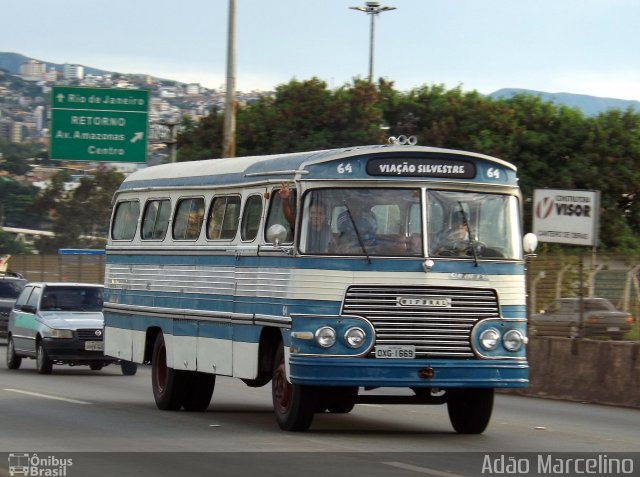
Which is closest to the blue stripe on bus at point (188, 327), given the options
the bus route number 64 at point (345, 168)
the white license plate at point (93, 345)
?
the bus route number 64 at point (345, 168)

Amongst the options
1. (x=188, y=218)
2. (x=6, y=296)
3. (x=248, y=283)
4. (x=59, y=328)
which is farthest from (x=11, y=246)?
(x=248, y=283)

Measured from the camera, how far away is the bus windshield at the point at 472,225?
13.6 m

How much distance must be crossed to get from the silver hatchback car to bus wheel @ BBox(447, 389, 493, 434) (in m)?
9.83

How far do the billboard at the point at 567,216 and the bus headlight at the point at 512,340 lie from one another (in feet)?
24.6

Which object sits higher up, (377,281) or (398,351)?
(377,281)

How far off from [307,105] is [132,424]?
37.4m

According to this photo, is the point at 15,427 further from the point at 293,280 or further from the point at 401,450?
the point at 401,450

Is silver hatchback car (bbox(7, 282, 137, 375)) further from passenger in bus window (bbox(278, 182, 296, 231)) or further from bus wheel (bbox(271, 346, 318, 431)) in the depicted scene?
passenger in bus window (bbox(278, 182, 296, 231))

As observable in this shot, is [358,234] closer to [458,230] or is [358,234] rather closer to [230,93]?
[458,230]

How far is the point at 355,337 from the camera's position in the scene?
42.9ft

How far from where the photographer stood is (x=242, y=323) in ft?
48.6

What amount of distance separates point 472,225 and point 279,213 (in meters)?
1.87

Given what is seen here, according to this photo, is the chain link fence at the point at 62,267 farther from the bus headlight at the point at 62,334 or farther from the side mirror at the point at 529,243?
the side mirror at the point at 529,243

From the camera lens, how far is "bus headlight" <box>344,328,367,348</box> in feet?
42.9
